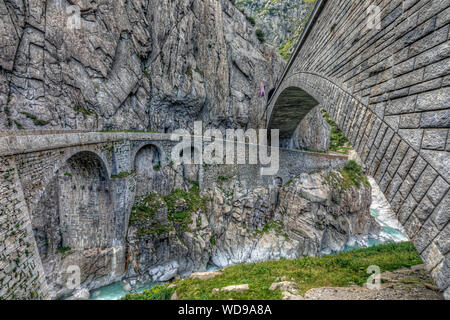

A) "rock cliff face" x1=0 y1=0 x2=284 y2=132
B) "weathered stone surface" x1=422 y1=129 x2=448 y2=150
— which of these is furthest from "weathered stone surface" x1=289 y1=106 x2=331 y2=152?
"weathered stone surface" x1=422 y1=129 x2=448 y2=150

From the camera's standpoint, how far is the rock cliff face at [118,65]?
11188 millimetres

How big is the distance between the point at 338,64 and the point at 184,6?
17.4m

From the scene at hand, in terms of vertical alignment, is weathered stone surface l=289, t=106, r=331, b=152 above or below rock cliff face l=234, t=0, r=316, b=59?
below

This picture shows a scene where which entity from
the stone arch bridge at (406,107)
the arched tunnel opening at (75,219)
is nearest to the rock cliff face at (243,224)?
the arched tunnel opening at (75,219)

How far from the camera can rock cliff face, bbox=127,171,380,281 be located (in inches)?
451

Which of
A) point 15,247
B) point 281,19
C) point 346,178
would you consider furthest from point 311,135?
point 281,19

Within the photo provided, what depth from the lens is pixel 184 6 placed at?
1611 centimetres

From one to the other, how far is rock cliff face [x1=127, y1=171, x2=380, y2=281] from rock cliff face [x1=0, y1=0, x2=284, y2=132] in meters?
8.05

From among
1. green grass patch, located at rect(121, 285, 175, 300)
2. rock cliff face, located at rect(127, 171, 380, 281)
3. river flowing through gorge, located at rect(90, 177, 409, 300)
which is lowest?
river flowing through gorge, located at rect(90, 177, 409, 300)

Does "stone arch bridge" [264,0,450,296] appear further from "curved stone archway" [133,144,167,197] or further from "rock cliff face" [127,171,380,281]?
"curved stone archway" [133,144,167,197]

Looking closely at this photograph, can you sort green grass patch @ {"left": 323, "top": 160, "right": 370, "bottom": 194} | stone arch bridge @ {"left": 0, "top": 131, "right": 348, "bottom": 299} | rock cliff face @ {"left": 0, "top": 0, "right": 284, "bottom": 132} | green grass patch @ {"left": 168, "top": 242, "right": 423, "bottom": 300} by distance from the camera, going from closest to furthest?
green grass patch @ {"left": 168, "top": 242, "right": 423, "bottom": 300}
stone arch bridge @ {"left": 0, "top": 131, "right": 348, "bottom": 299}
rock cliff face @ {"left": 0, "top": 0, "right": 284, "bottom": 132}
green grass patch @ {"left": 323, "top": 160, "right": 370, "bottom": 194}
